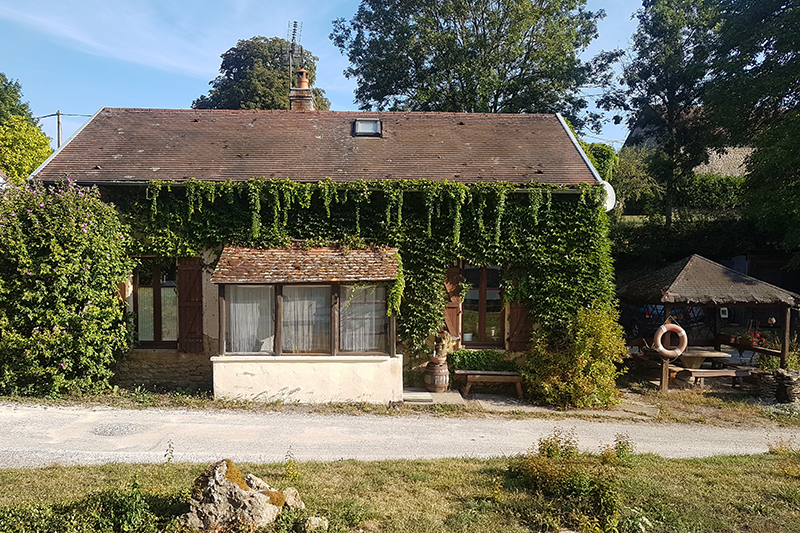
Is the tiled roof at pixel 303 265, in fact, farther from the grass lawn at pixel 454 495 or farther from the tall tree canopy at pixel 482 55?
the tall tree canopy at pixel 482 55

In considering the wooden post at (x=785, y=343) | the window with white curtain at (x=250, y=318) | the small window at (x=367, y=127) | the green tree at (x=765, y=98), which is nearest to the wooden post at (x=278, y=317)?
the window with white curtain at (x=250, y=318)

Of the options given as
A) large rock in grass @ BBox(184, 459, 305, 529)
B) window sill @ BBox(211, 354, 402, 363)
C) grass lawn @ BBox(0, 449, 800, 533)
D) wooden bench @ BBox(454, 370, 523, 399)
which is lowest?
grass lawn @ BBox(0, 449, 800, 533)

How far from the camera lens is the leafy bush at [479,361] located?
11234 mm

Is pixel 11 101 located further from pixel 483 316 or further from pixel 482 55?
pixel 483 316

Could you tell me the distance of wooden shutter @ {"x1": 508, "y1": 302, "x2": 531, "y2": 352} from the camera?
11305 mm

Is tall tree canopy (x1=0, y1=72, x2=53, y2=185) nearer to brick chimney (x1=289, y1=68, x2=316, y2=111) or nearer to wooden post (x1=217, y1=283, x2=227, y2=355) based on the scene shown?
brick chimney (x1=289, y1=68, x2=316, y2=111)

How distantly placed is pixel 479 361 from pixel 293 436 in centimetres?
461

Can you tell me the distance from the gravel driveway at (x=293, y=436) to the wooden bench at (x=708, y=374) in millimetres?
2262

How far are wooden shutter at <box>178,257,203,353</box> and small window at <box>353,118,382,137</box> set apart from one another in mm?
4990

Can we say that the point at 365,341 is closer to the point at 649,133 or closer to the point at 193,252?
the point at 193,252

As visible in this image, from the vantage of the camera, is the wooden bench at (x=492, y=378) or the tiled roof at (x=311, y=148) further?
the tiled roof at (x=311, y=148)

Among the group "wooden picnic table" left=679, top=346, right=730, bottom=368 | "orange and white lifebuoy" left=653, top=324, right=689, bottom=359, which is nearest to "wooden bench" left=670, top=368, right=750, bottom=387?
"wooden picnic table" left=679, top=346, right=730, bottom=368

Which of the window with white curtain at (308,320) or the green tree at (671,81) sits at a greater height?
the green tree at (671,81)

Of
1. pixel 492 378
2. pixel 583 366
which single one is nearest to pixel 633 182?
pixel 583 366
